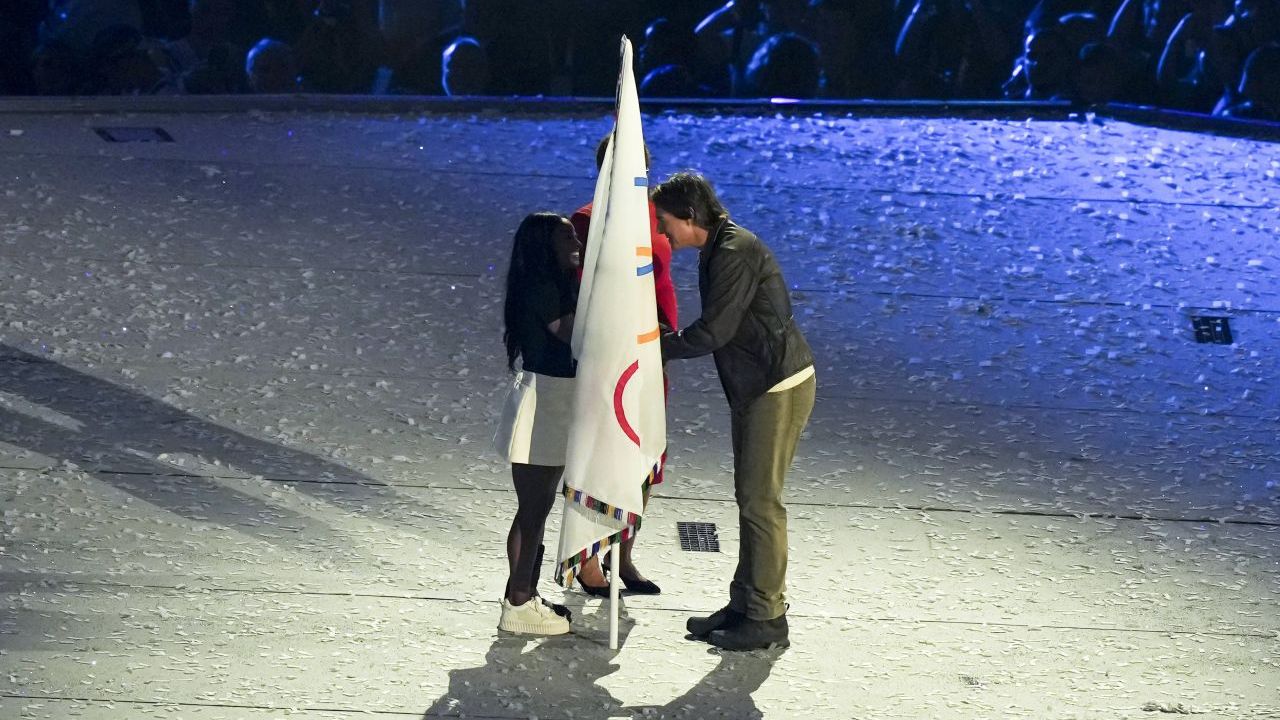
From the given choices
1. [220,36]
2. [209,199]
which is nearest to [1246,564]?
[209,199]

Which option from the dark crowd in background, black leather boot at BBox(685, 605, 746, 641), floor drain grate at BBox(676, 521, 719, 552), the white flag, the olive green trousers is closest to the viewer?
the white flag

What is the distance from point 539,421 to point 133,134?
5117 mm

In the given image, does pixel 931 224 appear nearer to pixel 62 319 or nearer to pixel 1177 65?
pixel 1177 65

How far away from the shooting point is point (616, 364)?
3.96 m

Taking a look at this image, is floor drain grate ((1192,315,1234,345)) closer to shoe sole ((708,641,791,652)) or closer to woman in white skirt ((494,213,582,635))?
shoe sole ((708,641,791,652))

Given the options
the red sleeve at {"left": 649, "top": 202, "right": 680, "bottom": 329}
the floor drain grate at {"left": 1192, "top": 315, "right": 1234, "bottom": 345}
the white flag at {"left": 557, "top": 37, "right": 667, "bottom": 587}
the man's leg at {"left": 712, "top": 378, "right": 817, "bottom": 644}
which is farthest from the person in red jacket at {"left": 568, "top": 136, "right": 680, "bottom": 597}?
the floor drain grate at {"left": 1192, "top": 315, "right": 1234, "bottom": 345}

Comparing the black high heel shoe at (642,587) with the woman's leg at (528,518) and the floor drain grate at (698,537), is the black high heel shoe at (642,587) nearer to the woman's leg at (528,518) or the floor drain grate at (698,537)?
the floor drain grate at (698,537)

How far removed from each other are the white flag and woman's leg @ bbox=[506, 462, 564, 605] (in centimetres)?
9

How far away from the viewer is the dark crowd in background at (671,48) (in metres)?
9.11

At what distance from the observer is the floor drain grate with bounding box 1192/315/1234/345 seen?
679 centimetres

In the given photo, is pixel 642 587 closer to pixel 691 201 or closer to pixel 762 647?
pixel 762 647

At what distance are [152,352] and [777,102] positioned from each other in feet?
15.4

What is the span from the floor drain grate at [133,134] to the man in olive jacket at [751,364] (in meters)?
4.98

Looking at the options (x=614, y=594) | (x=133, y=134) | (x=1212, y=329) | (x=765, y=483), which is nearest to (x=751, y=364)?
(x=765, y=483)
